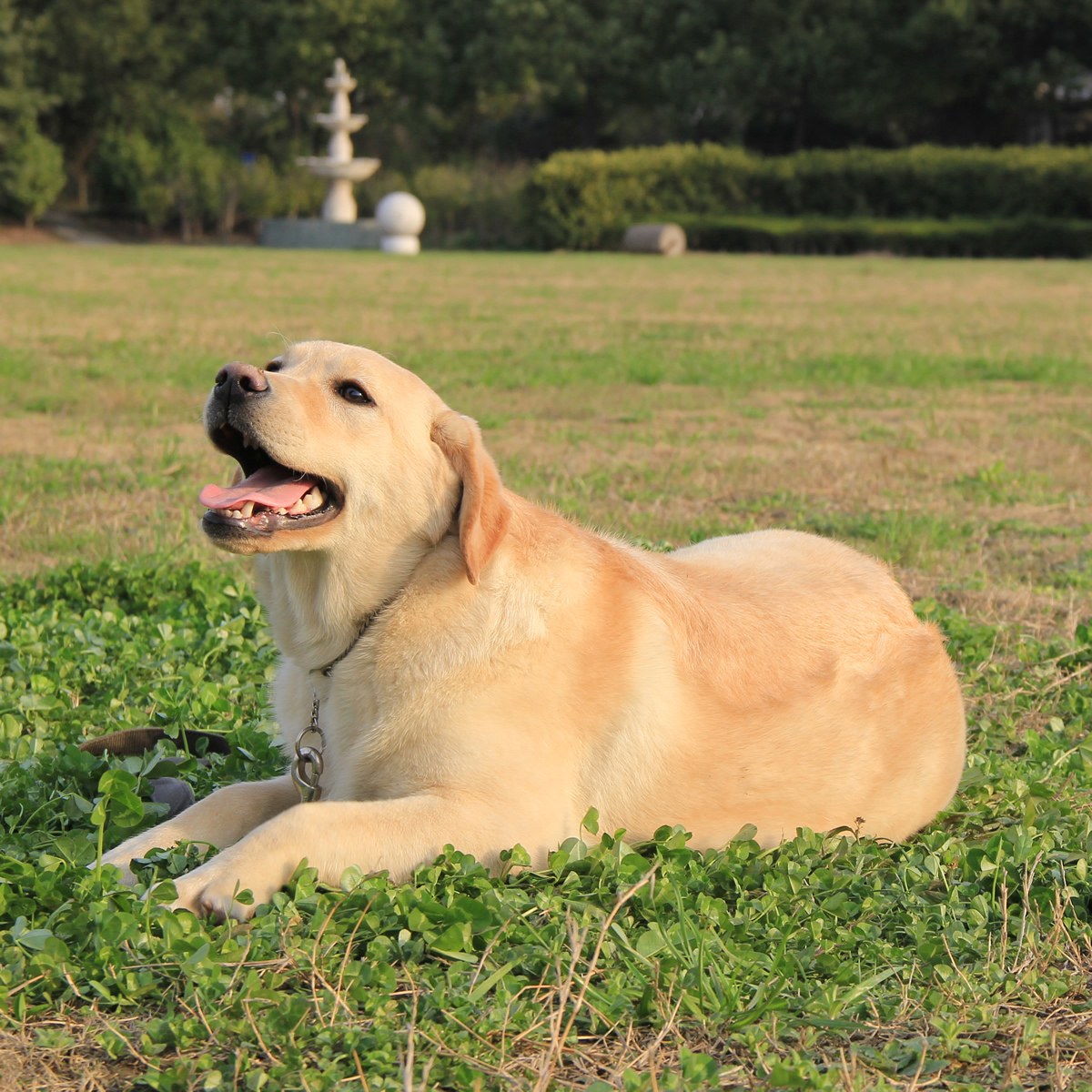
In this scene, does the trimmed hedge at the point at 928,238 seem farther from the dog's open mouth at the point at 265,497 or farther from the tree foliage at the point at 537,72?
the dog's open mouth at the point at 265,497

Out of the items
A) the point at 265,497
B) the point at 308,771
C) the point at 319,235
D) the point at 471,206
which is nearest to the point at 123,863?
the point at 308,771

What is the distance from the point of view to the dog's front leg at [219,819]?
11.0ft

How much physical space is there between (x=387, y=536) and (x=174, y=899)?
3.38ft

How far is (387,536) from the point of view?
360 cm

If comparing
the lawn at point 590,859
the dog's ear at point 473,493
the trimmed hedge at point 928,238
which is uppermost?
the dog's ear at point 473,493

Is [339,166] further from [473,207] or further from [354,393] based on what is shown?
[354,393]

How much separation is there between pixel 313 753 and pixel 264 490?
0.66 metres

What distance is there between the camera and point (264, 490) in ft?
11.6

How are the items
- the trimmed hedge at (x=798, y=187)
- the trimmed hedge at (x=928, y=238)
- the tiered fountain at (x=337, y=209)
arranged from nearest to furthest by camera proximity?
the trimmed hedge at (x=928, y=238) → the tiered fountain at (x=337, y=209) → the trimmed hedge at (x=798, y=187)

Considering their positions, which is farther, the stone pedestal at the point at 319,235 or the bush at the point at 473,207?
the bush at the point at 473,207

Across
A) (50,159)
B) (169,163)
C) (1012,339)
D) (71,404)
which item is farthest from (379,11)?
Result: (71,404)

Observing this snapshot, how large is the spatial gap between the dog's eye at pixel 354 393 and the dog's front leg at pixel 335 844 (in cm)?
101

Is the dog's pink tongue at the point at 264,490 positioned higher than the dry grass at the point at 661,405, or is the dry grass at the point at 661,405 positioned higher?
the dog's pink tongue at the point at 264,490

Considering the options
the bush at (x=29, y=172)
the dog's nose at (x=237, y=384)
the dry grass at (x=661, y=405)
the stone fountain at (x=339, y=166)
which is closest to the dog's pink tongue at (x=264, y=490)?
the dog's nose at (x=237, y=384)
